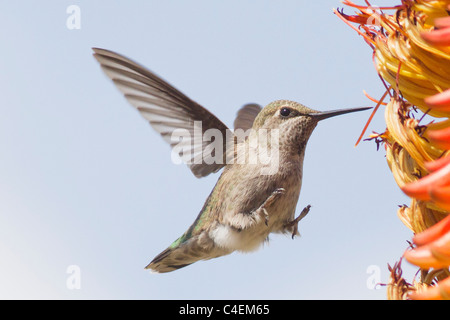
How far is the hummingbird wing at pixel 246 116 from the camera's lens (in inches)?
352

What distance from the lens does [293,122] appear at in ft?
23.3

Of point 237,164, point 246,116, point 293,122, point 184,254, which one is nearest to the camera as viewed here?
point 293,122

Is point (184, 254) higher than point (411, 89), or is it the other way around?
point (411, 89)

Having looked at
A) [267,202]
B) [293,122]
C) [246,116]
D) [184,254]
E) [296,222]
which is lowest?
[184,254]

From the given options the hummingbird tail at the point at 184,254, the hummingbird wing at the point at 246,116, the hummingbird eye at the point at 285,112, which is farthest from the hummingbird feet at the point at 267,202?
the hummingbird wing at the point at 246,116

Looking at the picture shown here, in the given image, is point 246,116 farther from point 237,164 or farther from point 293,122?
point 293,122

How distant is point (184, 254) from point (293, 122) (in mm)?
2076

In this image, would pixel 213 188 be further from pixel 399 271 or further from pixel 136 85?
pixel 399 271

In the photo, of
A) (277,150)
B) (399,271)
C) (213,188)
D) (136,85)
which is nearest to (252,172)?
(277,150)

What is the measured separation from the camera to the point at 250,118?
9.05 m

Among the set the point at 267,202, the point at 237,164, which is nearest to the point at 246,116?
the point at 237,164

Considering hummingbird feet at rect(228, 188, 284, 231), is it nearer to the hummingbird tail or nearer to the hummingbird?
the hummingbird

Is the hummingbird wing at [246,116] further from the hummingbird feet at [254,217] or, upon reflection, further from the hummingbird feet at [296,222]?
the hummingbird feet at [296,222]

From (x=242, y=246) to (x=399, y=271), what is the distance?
9.79 feet
